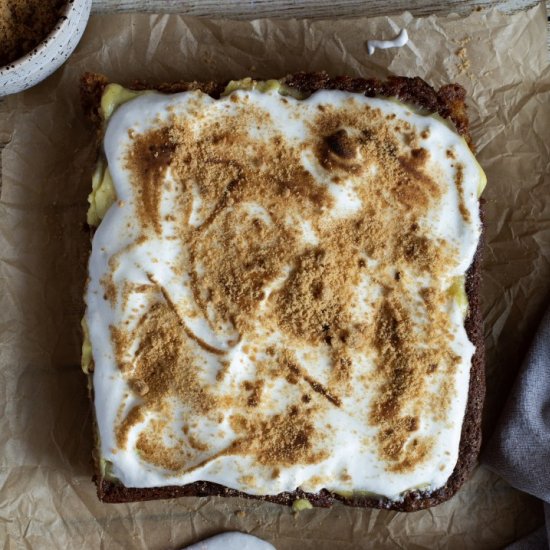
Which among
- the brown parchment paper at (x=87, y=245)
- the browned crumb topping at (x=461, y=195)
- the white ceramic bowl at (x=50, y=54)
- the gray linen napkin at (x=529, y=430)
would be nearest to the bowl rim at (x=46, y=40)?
the white ceramic bowl at (x=50, y=54)

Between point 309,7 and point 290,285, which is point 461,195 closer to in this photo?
point 290,285

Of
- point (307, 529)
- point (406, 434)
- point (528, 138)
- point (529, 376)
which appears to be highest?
point (528, 138)

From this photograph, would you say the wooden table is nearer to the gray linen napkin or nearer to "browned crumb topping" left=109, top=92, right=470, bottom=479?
"browned crumb topping" left=109, top=92, right=470, bottom=479

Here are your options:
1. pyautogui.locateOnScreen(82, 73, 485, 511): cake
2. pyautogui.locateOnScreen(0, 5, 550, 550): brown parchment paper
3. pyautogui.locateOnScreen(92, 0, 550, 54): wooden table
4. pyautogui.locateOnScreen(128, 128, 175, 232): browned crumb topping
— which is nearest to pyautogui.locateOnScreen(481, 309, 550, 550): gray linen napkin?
pyautogui.locateOnScreen(0, 5, 550, 550): brown parchment paper

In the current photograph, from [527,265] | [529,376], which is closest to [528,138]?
[527,265]

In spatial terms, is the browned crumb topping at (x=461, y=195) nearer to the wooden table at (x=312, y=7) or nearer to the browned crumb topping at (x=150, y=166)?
the wooden table at (x=312, y=7)

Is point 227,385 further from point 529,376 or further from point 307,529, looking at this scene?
point 529,376
